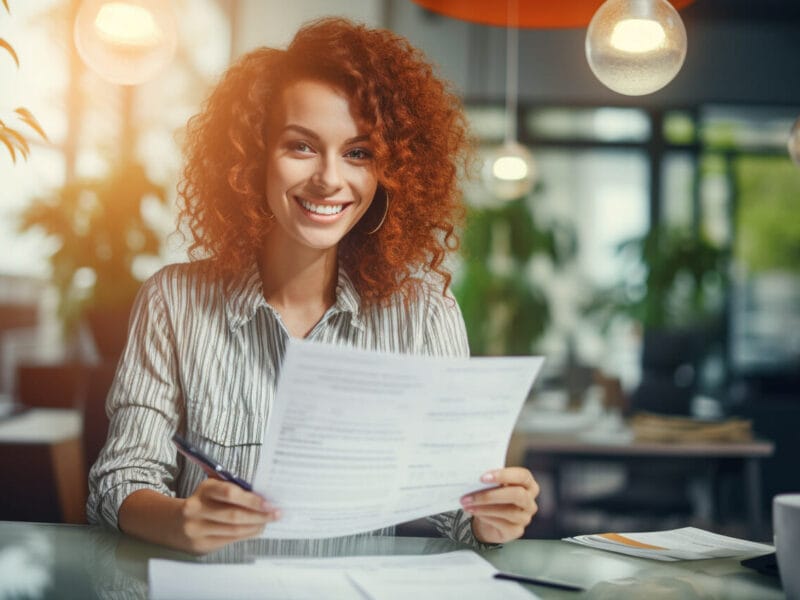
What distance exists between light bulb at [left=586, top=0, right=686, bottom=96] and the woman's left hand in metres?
0.86

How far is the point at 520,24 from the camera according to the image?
1.88m

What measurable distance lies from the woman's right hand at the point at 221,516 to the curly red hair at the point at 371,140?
596 millimetres

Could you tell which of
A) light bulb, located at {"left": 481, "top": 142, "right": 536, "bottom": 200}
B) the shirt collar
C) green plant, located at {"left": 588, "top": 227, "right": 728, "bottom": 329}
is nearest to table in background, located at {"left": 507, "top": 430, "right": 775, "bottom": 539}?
the shirt collar

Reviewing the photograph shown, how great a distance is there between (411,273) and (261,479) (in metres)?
0.75

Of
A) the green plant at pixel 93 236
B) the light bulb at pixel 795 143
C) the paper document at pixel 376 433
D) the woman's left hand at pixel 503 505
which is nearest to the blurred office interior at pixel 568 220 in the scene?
the green plant at pixel 93 236

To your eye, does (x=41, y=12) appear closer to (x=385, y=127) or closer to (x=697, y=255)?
(x=697, y=255)

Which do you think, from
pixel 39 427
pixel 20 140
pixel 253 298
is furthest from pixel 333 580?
pixel 39 427

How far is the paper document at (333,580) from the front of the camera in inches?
37.8

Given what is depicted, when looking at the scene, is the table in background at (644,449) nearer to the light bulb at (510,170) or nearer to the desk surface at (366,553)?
the desk surface at (366,553)

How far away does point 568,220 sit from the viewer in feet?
24.4

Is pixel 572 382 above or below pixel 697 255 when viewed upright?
below

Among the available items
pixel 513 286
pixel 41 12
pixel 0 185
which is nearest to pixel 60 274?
pixel 0 185

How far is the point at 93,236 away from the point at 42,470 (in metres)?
3.00

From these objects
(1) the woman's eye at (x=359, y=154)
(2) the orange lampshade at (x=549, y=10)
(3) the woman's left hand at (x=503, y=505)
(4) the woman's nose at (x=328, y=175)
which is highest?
(2) the orange lampshade at (x=549, y=10)
